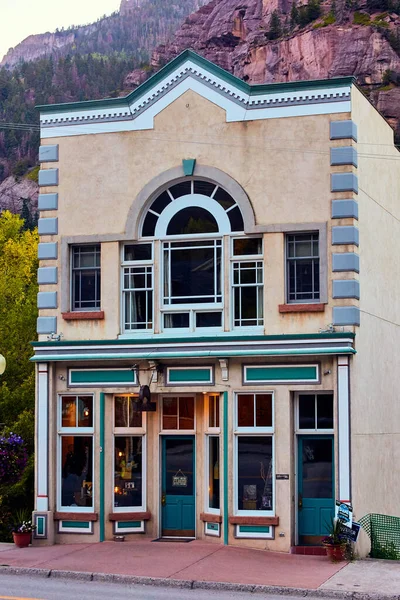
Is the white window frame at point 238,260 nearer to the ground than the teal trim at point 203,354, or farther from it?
farther from it

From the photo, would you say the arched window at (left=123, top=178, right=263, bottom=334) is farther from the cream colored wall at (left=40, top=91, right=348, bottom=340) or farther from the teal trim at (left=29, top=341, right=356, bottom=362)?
the teal trim at (left=29, top=341, right=356, bottom=362)

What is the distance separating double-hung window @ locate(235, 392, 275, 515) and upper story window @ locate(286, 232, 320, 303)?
221 centimetres

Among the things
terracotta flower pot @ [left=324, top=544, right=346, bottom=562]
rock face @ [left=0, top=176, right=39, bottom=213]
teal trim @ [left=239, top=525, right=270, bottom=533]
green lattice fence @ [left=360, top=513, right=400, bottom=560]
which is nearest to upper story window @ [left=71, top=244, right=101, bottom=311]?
teal trim @ [left=239, top=525, right=270, bottom=533]

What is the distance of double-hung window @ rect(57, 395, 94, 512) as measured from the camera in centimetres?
2202

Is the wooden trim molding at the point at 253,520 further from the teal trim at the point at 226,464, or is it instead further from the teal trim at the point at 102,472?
the teal trim at the point at 102,472

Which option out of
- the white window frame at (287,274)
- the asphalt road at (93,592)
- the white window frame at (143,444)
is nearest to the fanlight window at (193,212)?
the white window frame at (287,274)

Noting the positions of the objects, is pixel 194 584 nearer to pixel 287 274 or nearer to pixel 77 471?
pixel 77 471

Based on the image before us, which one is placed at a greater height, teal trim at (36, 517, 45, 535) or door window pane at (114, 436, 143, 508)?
door window pane at (114, 436, 143, 508)

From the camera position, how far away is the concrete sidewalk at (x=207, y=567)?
1684 cm

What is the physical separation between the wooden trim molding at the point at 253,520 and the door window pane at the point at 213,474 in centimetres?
72

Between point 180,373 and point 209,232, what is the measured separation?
313 cm

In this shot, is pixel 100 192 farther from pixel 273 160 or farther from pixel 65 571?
pixel 65 571

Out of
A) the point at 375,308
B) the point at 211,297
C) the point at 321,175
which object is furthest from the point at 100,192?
the point at 375,308

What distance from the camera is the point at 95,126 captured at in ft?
74.4
